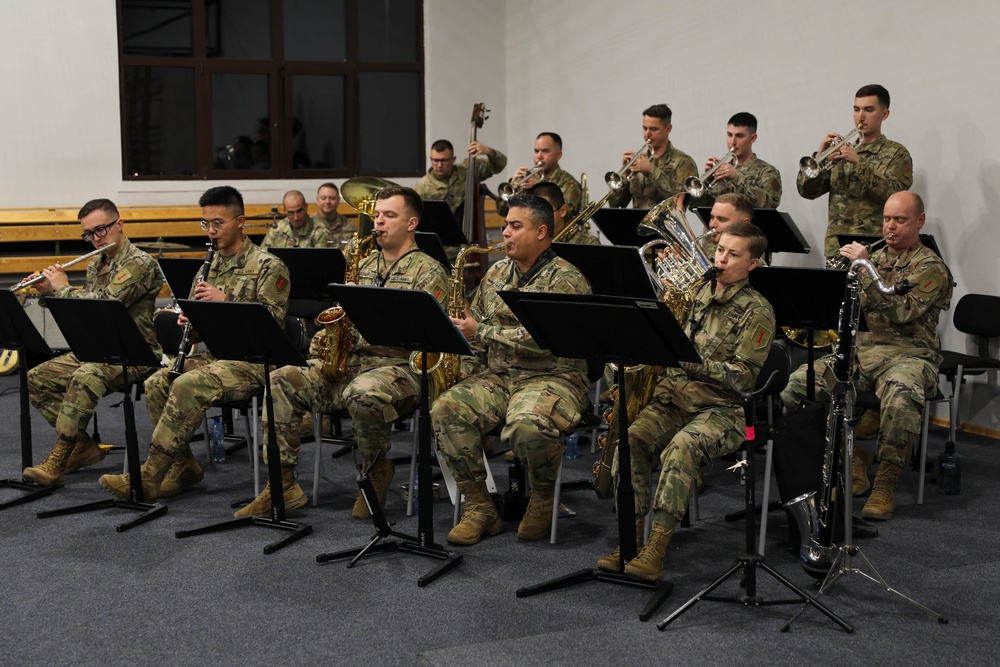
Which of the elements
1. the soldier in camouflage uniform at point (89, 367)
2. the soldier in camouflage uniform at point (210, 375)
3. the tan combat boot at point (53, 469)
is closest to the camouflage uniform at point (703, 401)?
the soldier in camouflage uniform at point (210, 375)

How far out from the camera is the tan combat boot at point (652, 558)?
4.40 meters

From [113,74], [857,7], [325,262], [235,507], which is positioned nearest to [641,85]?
[857,7]

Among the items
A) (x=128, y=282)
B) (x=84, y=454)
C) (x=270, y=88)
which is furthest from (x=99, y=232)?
(x=270, y=88)

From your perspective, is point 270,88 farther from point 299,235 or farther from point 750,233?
point 750,233

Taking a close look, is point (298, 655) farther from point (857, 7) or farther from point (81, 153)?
point (81, 153)

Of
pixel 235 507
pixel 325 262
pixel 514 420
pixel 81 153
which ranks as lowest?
pixel 235 507

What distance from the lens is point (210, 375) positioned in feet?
18.5

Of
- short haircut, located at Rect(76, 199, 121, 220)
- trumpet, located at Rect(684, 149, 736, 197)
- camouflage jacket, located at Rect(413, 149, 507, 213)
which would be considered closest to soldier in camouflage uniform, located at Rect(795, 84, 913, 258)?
trumpet, located at Rect(684, 149, 736, 197)

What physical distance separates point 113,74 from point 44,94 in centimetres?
70

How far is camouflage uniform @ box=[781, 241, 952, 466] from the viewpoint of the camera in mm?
5383

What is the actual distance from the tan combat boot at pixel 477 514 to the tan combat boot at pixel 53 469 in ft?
7.85

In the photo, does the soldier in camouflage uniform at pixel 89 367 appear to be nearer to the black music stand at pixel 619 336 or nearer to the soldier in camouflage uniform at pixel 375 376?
the soldier in camouflage uniform at pixel 375 376

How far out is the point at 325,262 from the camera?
6.80 m

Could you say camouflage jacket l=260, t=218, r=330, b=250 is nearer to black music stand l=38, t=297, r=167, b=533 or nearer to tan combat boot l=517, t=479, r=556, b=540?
black music stand l=38, t=297, r=167, b=533
